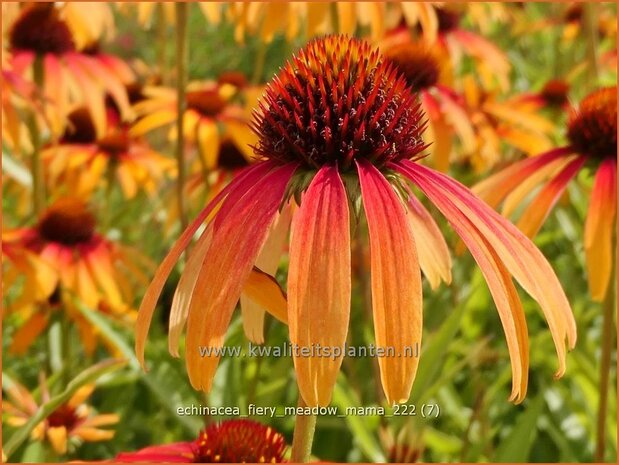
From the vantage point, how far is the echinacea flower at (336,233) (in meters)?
0.44

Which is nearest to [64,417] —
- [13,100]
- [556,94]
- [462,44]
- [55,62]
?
[13,100]

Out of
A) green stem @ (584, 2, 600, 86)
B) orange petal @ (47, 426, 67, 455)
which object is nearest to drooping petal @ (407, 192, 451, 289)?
orange petal @ (47, 426, 67, 455)

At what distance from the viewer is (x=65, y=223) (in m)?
1.15

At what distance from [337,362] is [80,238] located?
32.0 inches

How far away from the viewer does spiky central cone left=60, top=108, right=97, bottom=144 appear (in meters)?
1.46

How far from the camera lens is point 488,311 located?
1.27 m

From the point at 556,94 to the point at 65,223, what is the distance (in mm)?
921

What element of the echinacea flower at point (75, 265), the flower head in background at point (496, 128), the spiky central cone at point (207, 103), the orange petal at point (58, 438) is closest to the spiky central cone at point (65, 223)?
the echinacea flower at point (75, 265)

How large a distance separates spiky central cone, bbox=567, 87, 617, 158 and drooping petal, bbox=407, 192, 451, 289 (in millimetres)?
300

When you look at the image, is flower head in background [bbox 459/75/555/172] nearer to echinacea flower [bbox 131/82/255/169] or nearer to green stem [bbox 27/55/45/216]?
echinacea flower [bbox 131/82/255/169]

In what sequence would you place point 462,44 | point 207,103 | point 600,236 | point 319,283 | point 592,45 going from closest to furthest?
point 319,283, point 600,236, point 592,45, point 207,103, point 462,44

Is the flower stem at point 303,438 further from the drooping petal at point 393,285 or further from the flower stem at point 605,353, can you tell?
the flower stem at point 605,353

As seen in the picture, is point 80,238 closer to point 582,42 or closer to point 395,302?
point 395,302

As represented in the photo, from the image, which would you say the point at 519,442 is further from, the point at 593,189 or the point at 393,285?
the point at 393,285
